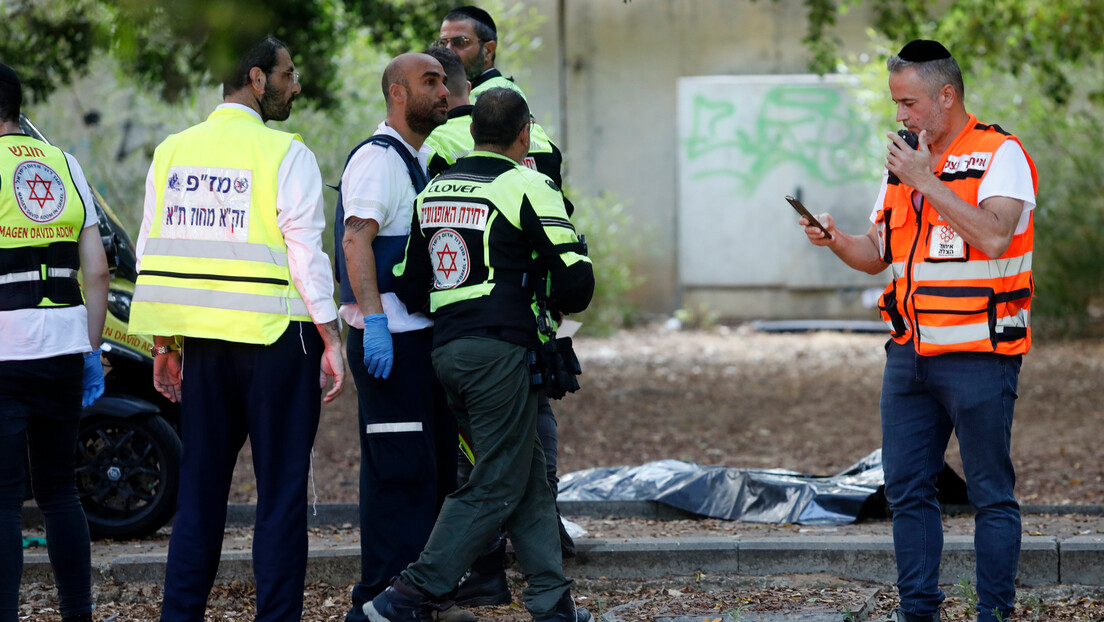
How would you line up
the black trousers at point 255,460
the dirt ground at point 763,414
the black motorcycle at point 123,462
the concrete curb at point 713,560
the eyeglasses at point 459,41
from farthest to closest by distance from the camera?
the dirt ground at point 763,414
the black motorcycle at point 123,462
the eyeglasses at point 459,41
the concrete curb at point 713,560
the black trousers at point 255,460

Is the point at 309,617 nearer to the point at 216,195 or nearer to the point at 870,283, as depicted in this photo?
the point at 216,195

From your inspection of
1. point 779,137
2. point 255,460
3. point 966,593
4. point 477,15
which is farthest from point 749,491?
point 779,137

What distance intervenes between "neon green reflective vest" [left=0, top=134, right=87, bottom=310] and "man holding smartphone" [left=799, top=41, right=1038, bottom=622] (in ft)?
8.60

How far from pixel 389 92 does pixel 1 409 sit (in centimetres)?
164

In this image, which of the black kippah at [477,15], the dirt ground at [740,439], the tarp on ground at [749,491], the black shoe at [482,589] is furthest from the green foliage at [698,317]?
the black shoe at [482,589]

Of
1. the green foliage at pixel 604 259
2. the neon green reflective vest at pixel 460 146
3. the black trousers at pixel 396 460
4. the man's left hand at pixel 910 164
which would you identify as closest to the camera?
the man's left hand at pixel 910 164

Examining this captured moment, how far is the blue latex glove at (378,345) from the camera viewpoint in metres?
3.81

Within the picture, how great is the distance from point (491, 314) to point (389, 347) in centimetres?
38

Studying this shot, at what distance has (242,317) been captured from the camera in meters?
3.52

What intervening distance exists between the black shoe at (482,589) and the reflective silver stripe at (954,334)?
188 cm

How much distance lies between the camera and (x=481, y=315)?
372 centimetres

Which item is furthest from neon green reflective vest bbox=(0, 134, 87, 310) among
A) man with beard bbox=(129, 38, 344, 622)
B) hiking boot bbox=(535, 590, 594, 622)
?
hiking boot bbox=(535, 590, 594, 622)

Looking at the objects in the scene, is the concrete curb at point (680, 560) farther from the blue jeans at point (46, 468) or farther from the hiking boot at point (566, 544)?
the blue jeans at point (46, 468)

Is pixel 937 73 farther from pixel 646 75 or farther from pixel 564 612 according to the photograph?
pixel 646 75
